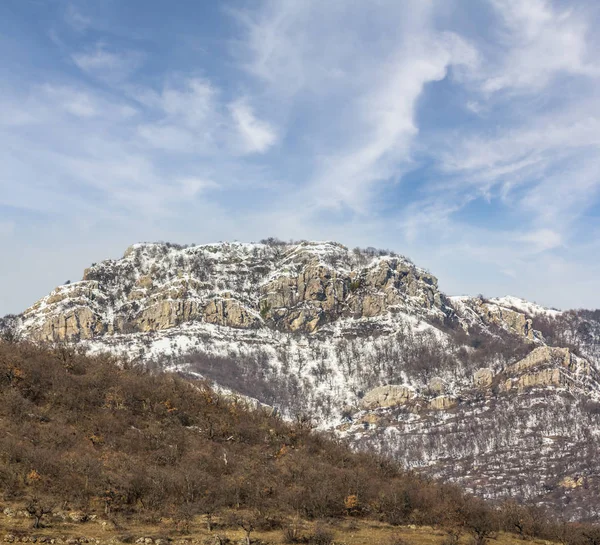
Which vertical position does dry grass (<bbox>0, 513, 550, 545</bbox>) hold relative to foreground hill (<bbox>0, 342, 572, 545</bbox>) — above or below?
below

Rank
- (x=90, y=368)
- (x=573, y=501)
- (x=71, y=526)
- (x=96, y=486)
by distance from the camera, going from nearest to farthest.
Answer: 1. (x=71, y=526)
2. (x=96, y=486)
3. (x=90, y=368)
4. (x=573, y=501)

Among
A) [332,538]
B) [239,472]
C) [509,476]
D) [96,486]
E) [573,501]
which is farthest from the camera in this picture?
[509,476]

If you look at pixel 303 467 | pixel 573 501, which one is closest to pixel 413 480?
pixel 303 467

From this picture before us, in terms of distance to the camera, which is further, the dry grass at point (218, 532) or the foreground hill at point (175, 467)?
the foreground hill at point (175, 467)

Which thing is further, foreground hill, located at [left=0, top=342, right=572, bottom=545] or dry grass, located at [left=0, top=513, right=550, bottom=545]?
foreground hill, located at [left=0, top=342, right=572, bottom=545]

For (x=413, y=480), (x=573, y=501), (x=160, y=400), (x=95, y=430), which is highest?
(x=160, y=400)

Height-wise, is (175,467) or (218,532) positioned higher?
(175,467)

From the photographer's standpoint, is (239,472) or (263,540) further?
(239,472)

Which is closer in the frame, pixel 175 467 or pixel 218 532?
pixel 218 532

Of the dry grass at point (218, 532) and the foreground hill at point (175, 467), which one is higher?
the foreground hill at point (175, 467)

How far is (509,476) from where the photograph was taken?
198000 millimetres

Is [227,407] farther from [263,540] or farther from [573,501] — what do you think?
[573,501]

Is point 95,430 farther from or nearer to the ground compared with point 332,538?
farther from the ground

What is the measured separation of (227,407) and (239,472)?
1230 cm
